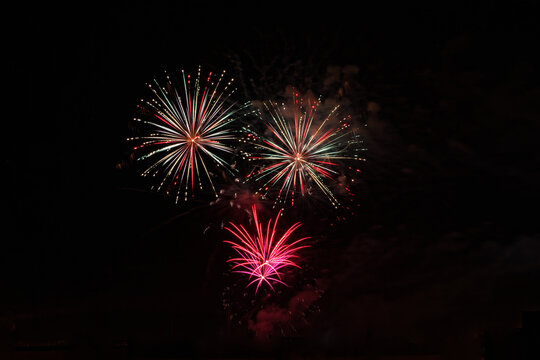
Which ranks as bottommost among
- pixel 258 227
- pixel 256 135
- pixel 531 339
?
pixel 531 339

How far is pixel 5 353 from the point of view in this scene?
18.4 m

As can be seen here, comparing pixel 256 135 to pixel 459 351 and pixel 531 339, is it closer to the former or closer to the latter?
pixel 531 339

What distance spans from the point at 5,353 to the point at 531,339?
19017 millimetres

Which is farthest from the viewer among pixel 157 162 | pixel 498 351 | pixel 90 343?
pixel 90 343

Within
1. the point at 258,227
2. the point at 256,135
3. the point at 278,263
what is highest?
the point at 256,135

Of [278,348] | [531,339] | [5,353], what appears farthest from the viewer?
[278,348]

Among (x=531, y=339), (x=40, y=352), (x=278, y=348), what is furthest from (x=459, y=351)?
(x=40, y=352)

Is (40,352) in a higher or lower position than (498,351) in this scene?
higher

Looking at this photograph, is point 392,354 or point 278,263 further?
point 392,354

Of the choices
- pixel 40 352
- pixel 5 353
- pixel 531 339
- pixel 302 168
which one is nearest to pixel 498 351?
pixel 531 339

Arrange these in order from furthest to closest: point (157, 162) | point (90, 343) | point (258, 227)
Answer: point (90, 343) < point (258, 227) < point (157, 162)

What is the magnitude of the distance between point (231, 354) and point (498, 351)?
34.8 ft

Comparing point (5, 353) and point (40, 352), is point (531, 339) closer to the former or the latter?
point (40, 352)

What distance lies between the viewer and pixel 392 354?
20.8 meters
